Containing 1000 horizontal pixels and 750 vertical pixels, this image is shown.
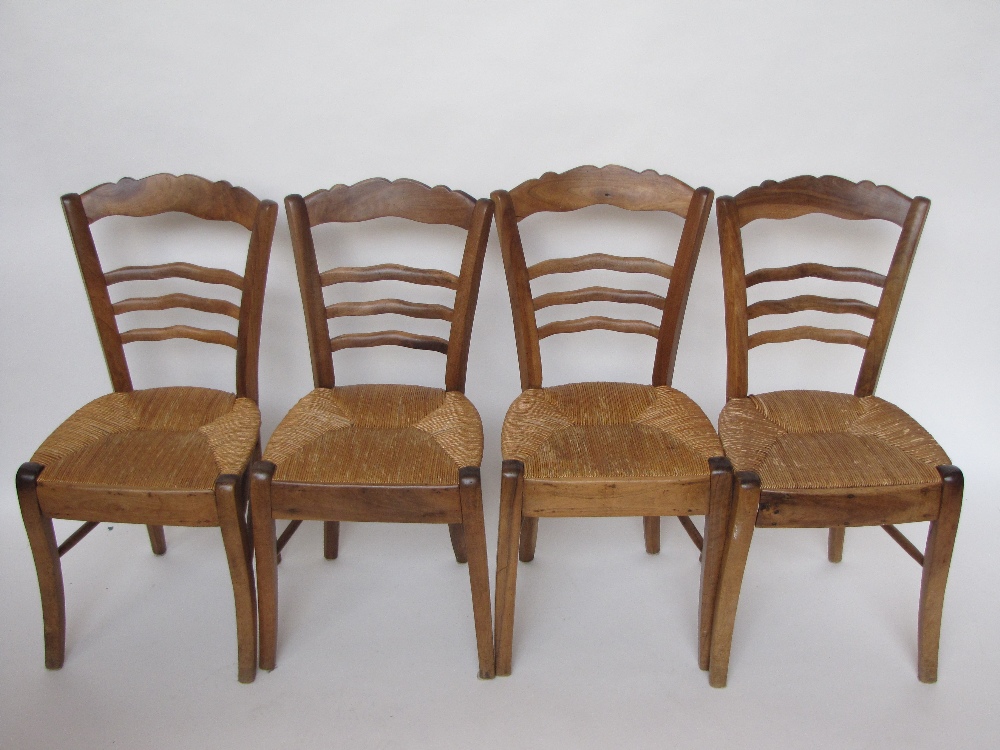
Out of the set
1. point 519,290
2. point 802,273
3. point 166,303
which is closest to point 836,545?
point 802,273

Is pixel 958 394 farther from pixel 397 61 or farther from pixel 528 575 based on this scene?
pixel 397 61

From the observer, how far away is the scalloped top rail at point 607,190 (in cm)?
199

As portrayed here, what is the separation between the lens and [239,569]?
180cm

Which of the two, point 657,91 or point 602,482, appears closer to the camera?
point 602,482

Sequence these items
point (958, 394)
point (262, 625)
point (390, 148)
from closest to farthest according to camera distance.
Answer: point (262, 625)
point (390, 148)
point (958, 394)

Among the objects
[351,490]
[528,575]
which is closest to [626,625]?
[528,575]

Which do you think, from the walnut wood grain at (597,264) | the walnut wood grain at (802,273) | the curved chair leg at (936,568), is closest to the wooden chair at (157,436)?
the walnut wood grain at (597,264)

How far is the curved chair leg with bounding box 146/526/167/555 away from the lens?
2338mm

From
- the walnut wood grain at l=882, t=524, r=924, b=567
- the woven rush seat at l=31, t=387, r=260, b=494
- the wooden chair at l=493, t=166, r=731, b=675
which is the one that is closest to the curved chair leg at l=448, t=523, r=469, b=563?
the wooden chair at l=493, t=166, r=731, b=675

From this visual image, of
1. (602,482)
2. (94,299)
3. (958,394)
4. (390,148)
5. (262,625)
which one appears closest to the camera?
(602,482)

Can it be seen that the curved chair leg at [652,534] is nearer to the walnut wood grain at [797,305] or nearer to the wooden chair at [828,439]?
the wooden chair at [828,439]

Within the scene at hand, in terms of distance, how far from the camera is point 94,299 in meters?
2.05

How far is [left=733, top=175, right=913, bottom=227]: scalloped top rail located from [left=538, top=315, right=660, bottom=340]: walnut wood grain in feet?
1.20

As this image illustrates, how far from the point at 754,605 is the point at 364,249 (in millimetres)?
1485
